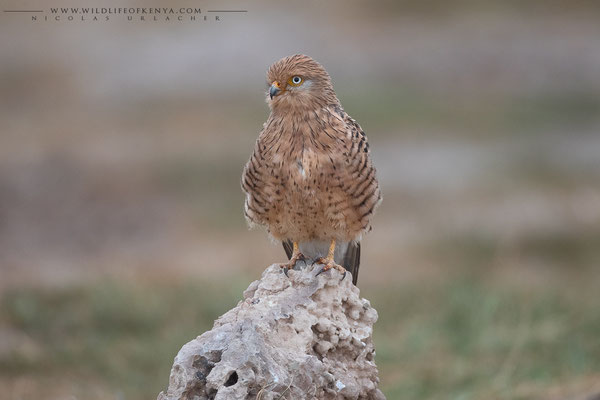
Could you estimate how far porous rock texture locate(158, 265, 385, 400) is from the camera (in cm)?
425

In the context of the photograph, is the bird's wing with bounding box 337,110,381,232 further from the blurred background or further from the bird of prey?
the blurred background

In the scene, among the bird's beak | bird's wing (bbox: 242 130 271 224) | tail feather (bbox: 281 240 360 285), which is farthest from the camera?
tail feather (bbox: 281 240 360 285)

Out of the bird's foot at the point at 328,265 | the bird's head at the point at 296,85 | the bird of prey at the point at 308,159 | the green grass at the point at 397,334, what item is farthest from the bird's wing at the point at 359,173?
the green grass at the point at 397,334

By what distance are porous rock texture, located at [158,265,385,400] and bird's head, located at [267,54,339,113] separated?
2.76 feet

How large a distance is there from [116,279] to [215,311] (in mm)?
1430

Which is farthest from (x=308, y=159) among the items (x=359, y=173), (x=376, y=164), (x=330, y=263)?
(x=376, y=164)

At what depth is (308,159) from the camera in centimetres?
510

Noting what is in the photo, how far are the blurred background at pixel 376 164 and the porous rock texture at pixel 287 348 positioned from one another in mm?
2223

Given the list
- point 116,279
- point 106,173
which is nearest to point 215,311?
point 116,279

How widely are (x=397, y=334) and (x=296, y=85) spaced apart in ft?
14.8

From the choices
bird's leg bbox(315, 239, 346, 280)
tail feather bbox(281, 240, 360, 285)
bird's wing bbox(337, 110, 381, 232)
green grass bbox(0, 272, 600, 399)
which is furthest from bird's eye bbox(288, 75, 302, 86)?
green grass bbox(0, 272, 600, 399)

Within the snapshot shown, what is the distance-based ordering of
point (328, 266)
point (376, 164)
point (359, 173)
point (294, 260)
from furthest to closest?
point (376, 164) < point (294, 260) < point (359, 173) < point (328, 266)

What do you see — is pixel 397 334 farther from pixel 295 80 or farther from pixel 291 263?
pixel 295 80

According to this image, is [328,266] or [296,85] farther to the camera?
[296,85]
